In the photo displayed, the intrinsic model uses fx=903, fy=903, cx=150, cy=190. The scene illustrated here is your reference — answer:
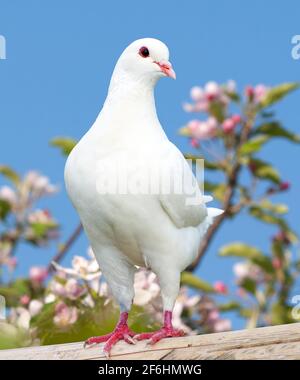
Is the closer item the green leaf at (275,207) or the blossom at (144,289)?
the blossom at (144,289)

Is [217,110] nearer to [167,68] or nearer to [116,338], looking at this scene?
[167,68]

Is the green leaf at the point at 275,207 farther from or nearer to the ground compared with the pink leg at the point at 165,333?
farther from the ground

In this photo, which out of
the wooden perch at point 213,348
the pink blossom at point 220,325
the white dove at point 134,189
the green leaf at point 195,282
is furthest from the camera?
the green leaf at point 195,282

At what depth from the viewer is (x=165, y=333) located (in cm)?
373

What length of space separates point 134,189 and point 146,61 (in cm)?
57

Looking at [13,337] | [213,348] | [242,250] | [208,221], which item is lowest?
[213,348]

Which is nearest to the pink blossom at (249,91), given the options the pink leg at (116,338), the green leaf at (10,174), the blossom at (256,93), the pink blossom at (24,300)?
the blossom at (256,93)

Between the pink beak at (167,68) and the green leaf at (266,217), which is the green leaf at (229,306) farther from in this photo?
the pink beak at (167,68)

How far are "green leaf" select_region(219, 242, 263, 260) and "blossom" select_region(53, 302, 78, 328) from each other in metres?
3.03

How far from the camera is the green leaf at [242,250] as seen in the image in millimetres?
7688

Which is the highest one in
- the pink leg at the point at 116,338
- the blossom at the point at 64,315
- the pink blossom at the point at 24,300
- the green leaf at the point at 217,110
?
the green leaf at the point at 217,110

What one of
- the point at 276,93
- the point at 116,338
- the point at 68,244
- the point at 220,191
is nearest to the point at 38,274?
the point at 68,244

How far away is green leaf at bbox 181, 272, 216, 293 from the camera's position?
6891 millimetres
